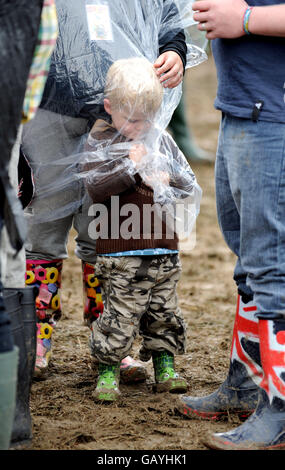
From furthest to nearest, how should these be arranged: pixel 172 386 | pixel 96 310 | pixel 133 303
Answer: pixel 96 310
pixel 172 386
pixel 133 303

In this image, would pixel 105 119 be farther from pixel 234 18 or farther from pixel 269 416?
pixel 269 416

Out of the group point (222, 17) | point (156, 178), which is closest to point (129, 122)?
point (156, 178)

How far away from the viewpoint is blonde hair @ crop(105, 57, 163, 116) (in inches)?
94.7

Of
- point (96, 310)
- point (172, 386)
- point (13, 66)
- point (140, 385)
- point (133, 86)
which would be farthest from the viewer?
point (96, 310)

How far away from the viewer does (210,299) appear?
13.7ft

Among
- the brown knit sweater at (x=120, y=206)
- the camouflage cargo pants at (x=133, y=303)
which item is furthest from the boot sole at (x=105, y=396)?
the brown knit sweater at (x=120, y=206)

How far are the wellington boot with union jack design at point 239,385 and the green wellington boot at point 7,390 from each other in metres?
0.82

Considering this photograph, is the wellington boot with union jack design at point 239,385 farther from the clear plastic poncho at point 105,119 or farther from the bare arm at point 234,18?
the bare arm at point 234,18

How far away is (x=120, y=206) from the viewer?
2580 mm

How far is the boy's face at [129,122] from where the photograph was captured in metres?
2.46

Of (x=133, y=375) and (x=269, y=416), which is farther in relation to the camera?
(x=133, y=375)

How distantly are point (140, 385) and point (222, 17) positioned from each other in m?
1.47

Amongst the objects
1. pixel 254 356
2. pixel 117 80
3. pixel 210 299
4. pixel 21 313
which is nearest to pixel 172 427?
pixel 254 356

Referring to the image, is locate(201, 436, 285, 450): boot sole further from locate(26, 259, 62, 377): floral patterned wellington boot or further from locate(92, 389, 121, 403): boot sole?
locate(26, 259, 62, 377): floral patterned wellington boot
